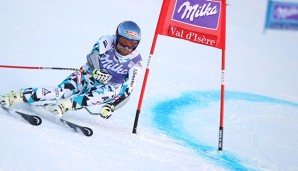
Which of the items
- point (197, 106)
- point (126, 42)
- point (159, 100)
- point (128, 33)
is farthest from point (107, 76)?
point (197, 106)

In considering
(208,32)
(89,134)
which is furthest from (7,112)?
(208,32)

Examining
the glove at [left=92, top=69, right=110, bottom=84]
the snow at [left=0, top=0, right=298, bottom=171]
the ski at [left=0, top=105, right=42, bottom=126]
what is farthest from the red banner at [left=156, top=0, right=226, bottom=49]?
the ski at [left=0, top=105, right=42, bottom=126]

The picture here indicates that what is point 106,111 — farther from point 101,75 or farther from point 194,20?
point 194,20

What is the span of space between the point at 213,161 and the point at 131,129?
3.30 ft

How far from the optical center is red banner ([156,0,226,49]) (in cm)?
540

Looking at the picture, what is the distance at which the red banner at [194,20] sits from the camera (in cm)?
540

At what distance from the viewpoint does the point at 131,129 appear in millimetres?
5512

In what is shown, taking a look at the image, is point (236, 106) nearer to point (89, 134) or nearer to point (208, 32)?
point (208, 32)

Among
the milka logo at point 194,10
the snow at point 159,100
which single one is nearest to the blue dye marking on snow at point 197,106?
the snow at point 159,100

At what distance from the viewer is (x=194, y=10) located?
17.7ft

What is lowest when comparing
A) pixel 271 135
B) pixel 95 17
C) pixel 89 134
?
pixel 271 135

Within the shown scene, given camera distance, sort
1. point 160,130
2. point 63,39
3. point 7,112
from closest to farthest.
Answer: point 7,112 → point 160,130 → point 63,39

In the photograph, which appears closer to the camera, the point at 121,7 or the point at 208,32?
the point at 208,32

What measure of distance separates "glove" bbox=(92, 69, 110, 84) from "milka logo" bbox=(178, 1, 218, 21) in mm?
1085
